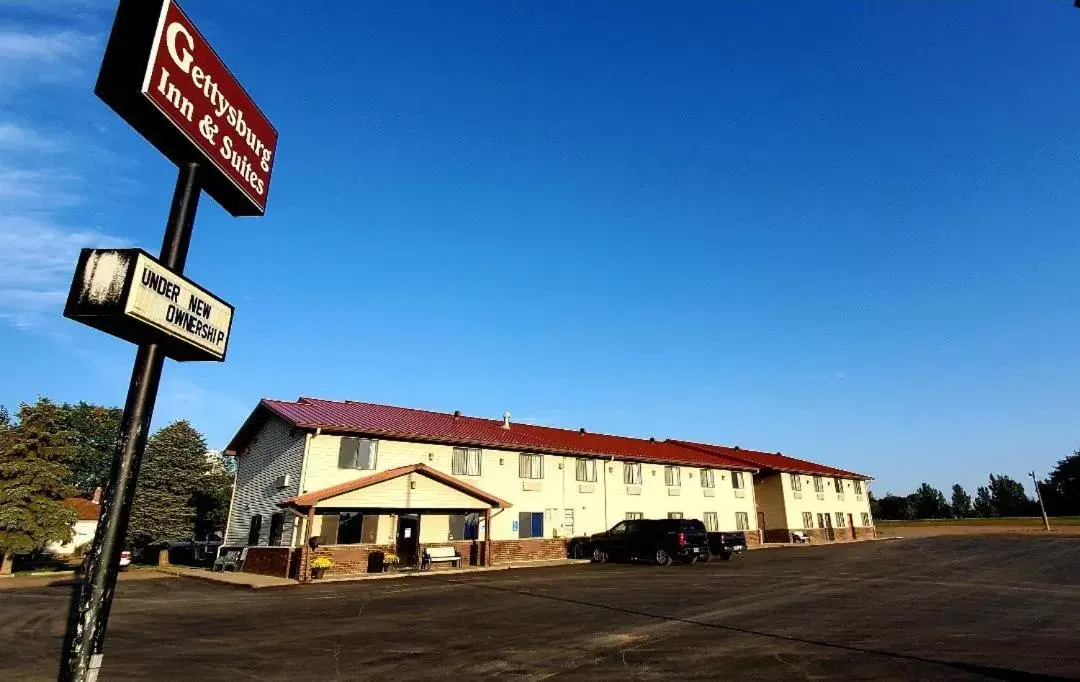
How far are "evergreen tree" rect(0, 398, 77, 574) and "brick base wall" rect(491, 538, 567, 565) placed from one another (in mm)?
23865

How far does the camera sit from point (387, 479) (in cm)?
2494

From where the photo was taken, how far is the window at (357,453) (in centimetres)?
2603

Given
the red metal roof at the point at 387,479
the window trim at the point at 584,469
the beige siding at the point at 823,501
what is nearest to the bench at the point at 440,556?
the red metal roof at the point at 387,479

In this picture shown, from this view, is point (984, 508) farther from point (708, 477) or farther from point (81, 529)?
point (81, 529)

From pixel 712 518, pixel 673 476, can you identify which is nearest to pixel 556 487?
pixel 673 476

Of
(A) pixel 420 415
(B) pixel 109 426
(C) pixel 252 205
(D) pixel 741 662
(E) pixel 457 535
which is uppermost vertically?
(B) pixel 109 426

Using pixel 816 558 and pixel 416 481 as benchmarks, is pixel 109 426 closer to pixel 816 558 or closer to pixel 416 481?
pixel 416 481

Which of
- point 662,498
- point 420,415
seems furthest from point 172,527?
point 662,498

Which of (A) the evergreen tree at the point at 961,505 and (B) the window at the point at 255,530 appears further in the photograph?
(A) the evergreen tree at the point at 961,505

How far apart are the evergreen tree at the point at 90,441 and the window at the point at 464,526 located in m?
59.9

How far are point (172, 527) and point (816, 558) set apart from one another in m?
39.6

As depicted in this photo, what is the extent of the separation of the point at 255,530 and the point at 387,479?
7.80 meters

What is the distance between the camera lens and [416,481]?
2608cm

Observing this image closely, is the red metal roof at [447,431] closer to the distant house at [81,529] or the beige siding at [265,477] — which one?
the beige siding at [265,477]
